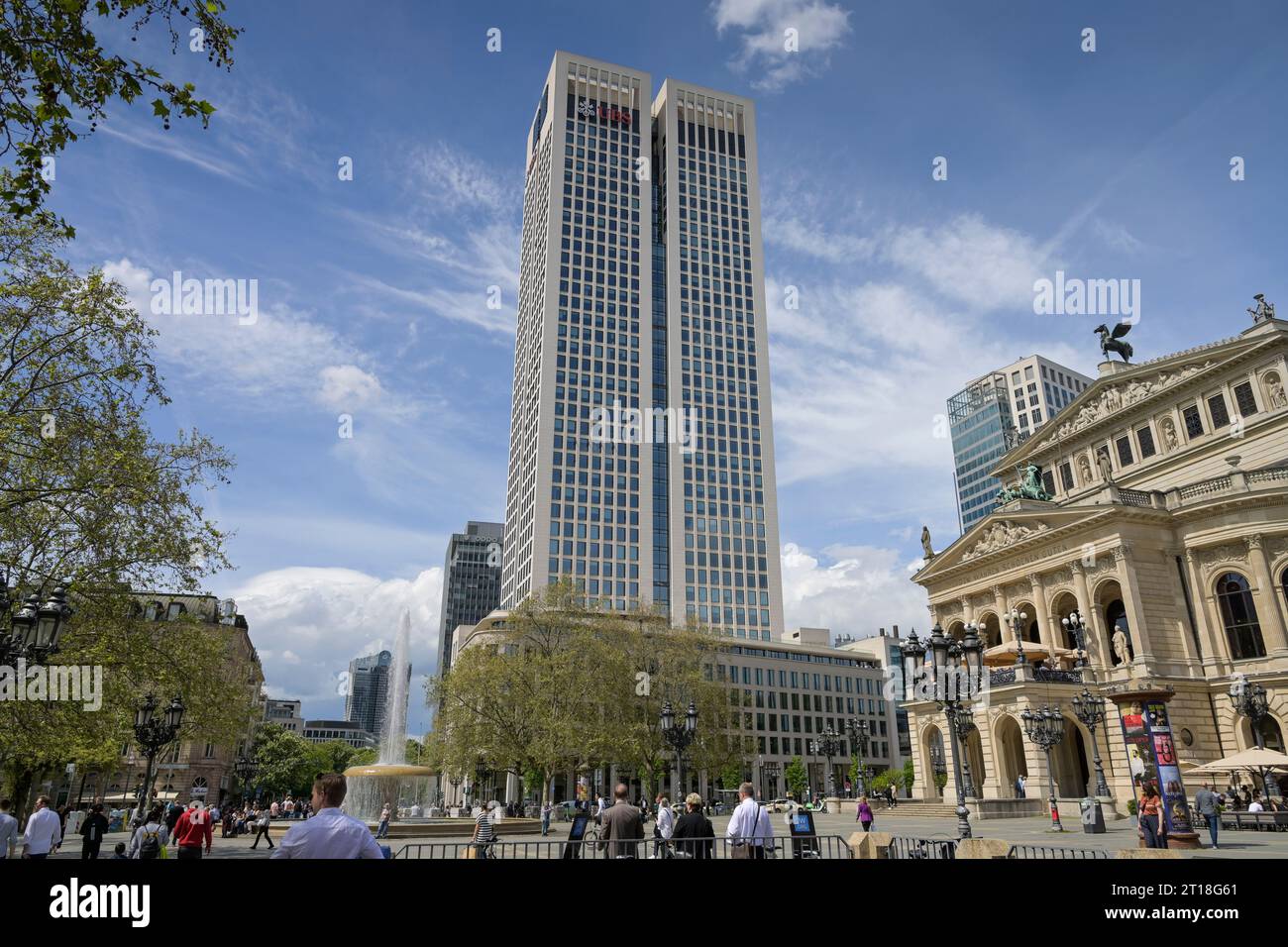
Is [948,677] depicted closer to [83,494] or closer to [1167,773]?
[1167,773]

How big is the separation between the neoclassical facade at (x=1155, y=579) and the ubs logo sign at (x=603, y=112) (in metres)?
100.0

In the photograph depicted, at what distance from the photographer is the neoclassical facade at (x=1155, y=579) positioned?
41.9m

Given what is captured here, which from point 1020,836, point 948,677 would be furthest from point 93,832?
point 1020,836

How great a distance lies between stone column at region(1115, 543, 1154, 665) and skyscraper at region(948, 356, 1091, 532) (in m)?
98.6

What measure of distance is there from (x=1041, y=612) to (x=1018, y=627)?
2754mm

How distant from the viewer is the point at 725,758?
5800 cm

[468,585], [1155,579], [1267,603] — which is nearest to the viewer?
[1267,603]

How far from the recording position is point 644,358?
120 m

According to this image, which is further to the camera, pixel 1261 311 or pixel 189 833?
pixel 1261 311

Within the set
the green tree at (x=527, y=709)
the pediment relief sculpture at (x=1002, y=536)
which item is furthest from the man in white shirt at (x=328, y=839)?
the pediment relief sculpture at (x=1002, y=536)
